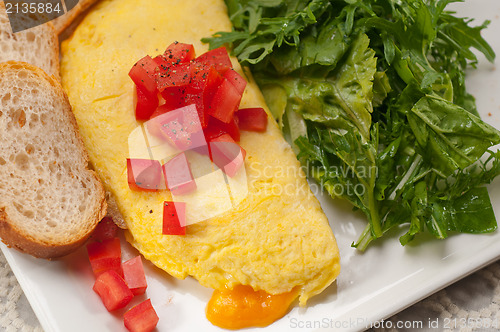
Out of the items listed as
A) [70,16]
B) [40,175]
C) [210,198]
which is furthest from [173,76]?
[70,16]

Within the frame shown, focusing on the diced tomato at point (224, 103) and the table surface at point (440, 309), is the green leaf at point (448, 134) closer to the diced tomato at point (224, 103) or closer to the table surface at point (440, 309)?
the table surface at point (440, 309)

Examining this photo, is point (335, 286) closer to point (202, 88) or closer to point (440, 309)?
point (440, 309)

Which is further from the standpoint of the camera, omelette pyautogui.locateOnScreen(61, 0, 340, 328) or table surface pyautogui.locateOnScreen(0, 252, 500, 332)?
table surface pyautogui.locateOnScreen(0, 252, 500, 332)

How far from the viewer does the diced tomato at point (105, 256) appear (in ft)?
7.82

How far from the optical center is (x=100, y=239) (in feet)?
8.14

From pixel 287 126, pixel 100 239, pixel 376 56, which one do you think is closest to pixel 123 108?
pixel 100 239

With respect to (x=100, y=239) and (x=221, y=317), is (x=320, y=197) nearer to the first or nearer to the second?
(x=221, y=317)

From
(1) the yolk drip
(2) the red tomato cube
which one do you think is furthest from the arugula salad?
(2) the red tomato cube

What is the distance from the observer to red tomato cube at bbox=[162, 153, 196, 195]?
2359 millimetres

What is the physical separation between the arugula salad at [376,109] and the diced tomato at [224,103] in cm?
39

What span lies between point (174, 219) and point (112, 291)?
0.45 meters

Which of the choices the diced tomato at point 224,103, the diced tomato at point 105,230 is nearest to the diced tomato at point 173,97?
the diced tomato at point 224,103

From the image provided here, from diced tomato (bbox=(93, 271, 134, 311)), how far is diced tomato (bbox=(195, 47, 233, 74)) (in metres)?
1.20

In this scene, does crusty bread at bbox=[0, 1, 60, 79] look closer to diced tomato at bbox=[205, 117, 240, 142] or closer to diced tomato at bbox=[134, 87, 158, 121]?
diced tomato at bbox=[134, 87, 158, 121]
